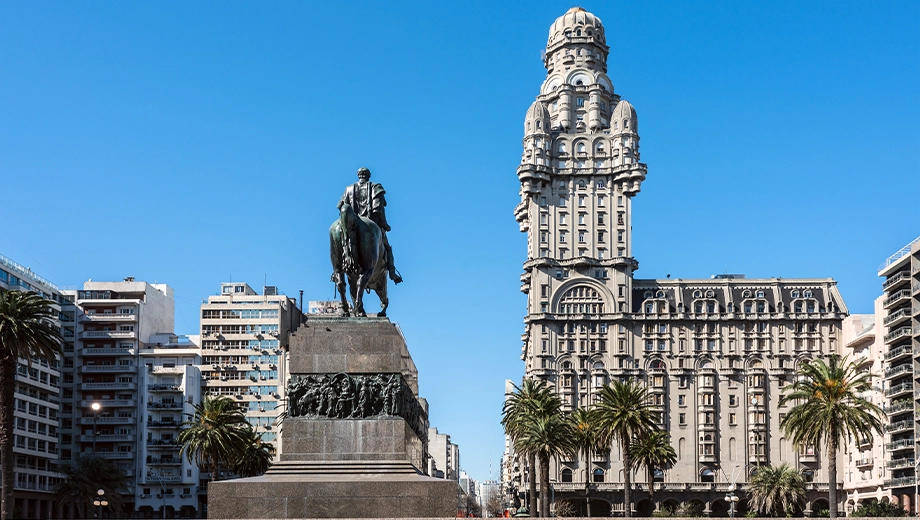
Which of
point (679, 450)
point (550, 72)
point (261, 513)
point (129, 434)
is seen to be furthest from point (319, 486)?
point (550, 72)

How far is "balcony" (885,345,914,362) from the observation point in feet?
400

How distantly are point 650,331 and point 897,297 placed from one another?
48.9m

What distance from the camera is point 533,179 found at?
175 m

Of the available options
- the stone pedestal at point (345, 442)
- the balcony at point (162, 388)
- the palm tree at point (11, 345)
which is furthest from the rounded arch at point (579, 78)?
the stone pedestal at point (345, 442)

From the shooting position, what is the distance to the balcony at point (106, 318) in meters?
150

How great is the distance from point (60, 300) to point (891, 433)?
9634 cm

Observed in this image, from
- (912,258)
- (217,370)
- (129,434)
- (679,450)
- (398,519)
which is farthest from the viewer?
(679,450)

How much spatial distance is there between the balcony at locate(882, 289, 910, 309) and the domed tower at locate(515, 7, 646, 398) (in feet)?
153

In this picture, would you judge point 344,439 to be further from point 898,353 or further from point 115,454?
point 115,454

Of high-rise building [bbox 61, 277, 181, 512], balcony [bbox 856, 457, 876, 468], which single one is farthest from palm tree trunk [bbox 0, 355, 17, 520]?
balcony [bbox 856, 457, 876, 468]

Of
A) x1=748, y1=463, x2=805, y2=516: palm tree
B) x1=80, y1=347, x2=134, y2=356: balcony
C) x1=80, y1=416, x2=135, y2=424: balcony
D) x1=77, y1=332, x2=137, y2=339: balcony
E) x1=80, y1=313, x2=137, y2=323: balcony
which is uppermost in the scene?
x1=80, y1=313, x2=137, y2=323: balcony

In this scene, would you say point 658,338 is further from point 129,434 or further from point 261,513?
point 261,513

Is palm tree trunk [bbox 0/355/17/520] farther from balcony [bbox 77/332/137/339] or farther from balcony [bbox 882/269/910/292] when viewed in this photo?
balcony [bbox 882/269/910/292]

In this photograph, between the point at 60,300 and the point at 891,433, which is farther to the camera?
the point at 60,300
